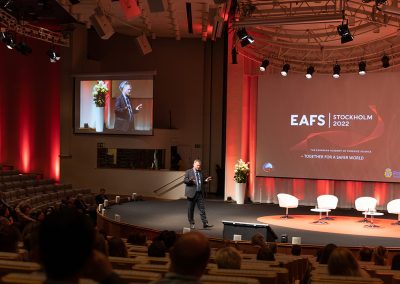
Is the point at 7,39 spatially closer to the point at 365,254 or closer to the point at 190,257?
the point at 365,254

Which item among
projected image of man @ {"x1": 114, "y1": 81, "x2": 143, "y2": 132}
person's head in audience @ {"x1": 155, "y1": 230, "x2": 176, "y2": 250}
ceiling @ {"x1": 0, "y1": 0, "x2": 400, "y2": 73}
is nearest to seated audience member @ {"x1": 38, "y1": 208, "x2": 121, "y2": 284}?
person's head in audience @ {"x1": 155, "y1": 230, "x2": 176, "y2": 250}

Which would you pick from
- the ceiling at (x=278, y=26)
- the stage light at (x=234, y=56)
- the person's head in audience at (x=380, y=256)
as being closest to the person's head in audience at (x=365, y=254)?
the person's head in audience at (x=380, y=256)

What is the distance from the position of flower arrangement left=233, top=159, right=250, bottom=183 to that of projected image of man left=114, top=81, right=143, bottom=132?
377 centimetres

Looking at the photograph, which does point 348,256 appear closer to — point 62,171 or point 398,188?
point 398,188

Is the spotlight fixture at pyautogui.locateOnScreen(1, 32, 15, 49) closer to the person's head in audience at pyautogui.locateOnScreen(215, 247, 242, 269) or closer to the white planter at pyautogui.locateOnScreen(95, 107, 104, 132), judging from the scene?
the white planter at pyautogui.locateOnScreen(95, 107, 104, 132)

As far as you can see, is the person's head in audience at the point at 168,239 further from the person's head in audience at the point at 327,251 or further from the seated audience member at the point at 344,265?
the seated audience member at the point at 344,265

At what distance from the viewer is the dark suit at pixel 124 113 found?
16828mm

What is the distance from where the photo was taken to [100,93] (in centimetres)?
1716

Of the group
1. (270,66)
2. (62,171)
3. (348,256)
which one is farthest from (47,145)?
(348,256)

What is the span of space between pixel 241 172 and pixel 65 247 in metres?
13.5

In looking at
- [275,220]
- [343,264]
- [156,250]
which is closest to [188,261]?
[343,264]

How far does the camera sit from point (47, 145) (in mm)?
18156

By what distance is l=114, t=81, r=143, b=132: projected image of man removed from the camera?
16.8 metres

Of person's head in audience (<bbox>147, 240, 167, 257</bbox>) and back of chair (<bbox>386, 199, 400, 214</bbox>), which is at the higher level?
person's head in audience (<bbox>147, 240, 167, 257</bbox>)
